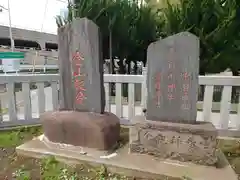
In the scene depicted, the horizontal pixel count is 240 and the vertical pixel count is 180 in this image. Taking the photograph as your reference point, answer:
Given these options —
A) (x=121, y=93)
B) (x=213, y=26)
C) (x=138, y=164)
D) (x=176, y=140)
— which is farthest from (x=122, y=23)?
(x=138, y=164)

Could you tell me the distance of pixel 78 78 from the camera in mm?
3137

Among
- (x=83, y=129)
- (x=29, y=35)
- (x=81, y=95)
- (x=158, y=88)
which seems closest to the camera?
(x=158, y=88)

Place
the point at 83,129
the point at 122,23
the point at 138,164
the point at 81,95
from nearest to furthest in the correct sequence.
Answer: the point at 138,164 → the point at 83,129 → the point at 81,95 → the point at 122,23

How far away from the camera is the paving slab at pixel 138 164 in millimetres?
2577

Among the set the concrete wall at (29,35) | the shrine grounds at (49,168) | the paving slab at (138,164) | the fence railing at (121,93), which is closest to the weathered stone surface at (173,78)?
the paving slab at (138,164)

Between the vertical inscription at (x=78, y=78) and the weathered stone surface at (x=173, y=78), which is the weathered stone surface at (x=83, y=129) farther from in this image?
the weathered stone surface at (x=173, y=78)

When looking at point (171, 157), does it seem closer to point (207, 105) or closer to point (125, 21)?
point (207, 105)

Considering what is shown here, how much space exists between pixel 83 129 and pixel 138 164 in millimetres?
879

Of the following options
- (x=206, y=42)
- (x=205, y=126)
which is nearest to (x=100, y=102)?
(x=205, y=126)

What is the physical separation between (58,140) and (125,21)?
5399mm

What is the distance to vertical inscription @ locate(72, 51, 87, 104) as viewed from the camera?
3086 millimetres

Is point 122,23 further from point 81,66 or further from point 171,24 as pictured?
point 81,66

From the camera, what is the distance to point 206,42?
5785 millimetres

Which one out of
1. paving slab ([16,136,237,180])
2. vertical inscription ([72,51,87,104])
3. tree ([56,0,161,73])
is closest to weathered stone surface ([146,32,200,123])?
paving slab ([16,136,237,180])
